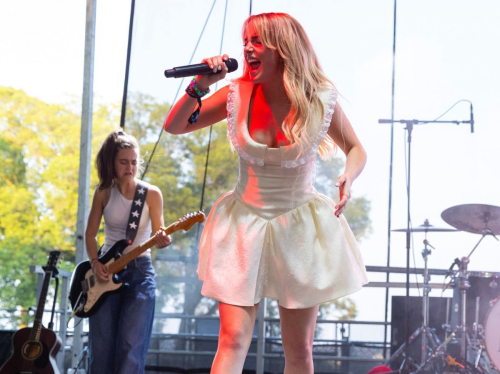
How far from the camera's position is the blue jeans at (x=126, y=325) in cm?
335

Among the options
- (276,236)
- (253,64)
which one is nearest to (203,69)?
(253,64)

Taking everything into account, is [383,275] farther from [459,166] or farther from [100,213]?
[100,213]

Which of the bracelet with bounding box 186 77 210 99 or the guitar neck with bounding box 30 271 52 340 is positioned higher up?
the bracelet with bounding box 186 77 210 99

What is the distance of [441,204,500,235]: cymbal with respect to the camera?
416 centimetres

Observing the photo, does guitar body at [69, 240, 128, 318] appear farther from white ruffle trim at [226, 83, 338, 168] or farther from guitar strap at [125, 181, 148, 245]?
white ruffle trim at [226, 83, 338, 168]

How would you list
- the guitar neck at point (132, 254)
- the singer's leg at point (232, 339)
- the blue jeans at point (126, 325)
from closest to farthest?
the singer's leg at point (232, 339) < the blue jeans at point (126, 325) < the guitar neck at point (132, 254)

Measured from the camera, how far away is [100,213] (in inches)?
146

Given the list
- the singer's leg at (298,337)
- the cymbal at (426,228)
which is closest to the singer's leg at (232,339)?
the singer's leg at (298,337)

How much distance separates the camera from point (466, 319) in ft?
15.0

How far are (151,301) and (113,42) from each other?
52.0ft

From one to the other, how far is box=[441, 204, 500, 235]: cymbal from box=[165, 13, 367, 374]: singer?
2.36 meters

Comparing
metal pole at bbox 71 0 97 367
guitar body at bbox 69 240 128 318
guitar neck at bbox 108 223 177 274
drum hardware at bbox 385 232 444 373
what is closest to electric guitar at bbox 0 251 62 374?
metal pole at bbox 71 0 97 367

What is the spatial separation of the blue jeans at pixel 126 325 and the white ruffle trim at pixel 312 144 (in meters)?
1.68

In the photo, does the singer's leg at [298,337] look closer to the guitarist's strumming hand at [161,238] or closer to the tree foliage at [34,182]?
the guitarist's strumming hand at [161,238]
